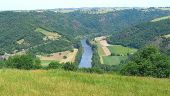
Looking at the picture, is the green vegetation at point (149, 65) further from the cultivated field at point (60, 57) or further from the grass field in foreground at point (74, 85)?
the cultivated field at point (60, 57)

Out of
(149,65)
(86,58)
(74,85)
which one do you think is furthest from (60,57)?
(74,85)

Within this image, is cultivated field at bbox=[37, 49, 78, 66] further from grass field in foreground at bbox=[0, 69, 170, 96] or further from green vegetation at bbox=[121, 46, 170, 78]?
grass field in foreground at bbox=[0, 69, 170, 96]

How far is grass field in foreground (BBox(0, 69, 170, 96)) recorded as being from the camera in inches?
334

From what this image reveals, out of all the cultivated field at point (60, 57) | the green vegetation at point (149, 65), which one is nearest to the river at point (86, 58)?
the cultivated field at point (60, 57)

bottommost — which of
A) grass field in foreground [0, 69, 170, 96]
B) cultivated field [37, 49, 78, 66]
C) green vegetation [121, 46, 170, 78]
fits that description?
cultivated field [37, 49, 78, 66]

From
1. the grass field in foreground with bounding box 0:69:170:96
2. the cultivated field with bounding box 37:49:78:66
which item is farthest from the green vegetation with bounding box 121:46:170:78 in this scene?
the cultivated field with bounding box 37:49:78:66

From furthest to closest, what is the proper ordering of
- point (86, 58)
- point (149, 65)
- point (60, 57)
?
point (60, 57)
point (86, 58)
point (149, 65)

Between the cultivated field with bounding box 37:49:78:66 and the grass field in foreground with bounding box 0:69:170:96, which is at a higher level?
the grass field in foreground with bounding box 0:69:170:96

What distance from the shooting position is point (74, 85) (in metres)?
9.45

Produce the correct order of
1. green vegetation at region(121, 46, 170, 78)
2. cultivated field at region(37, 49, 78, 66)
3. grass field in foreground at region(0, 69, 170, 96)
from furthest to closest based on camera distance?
cultivated field at region(37, 49, 78, 66) → green vegetation at region(121, 46, 170, 78) → grass field in foreground at region(0, 69, 170, 96)

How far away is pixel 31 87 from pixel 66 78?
195 centimetres

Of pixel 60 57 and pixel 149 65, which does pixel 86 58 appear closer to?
pixel 60 57

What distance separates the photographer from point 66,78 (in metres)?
10.8

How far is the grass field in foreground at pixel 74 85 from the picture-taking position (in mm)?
8477
